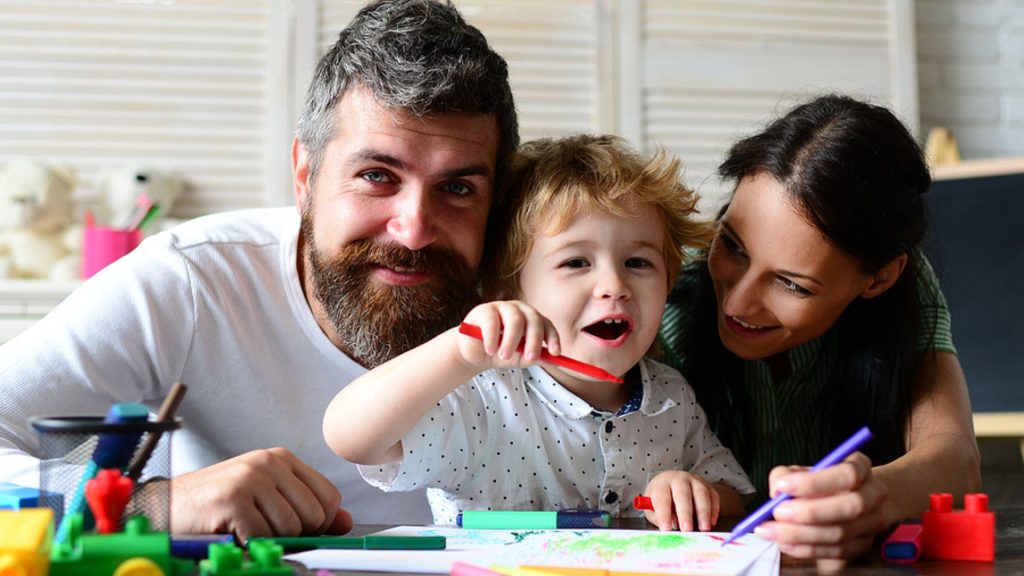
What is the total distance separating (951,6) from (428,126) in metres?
2.33

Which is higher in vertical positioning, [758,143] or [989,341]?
[758,143]

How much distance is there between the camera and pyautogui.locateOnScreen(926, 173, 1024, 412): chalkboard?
2.51m

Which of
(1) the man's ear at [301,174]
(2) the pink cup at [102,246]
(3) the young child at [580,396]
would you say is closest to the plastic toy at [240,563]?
(3) the young child at [580,396]

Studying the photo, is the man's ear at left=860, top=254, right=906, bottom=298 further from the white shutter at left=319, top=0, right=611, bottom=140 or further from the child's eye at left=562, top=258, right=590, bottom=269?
the white shutter at left=319, top=0, right=611, bottom=140

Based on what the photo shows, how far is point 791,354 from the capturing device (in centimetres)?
153

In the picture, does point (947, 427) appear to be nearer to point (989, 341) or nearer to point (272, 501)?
point (272, 501)

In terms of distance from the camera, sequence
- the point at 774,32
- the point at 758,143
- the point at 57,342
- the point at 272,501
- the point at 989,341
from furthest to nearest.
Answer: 1. the point at 774,32
2. the point at 989,341
3. the point at 758,143
4. the point at 57,342
5. the point at 272,501

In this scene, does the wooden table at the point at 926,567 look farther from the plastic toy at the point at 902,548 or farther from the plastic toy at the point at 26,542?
the plastic toy at the point at 26,542

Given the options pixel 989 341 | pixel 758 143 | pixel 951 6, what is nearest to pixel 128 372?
pixel 758 143

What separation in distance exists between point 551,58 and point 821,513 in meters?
2.19

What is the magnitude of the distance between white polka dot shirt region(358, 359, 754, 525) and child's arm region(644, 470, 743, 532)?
0.10 m

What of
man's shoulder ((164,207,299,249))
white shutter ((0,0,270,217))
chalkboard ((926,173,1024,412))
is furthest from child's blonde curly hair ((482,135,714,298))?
white shutter ((0,0,270,217))

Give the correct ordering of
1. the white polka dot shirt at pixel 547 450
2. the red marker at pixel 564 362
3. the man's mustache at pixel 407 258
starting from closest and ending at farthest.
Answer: the red marker at pixel 564 362 < the white polka dot shirt at pixel 547 450 < the man's mustache at pixel 407 258

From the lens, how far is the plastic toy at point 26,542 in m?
0.63
